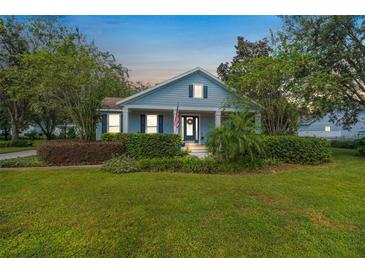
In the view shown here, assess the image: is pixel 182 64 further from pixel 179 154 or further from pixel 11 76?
pixel 11 76

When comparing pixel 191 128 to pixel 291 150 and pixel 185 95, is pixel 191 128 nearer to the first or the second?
pixel 185 95

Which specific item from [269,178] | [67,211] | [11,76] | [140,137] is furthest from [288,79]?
[11,76]

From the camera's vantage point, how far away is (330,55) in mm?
12133

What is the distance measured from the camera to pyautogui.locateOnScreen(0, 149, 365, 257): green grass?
2650mm

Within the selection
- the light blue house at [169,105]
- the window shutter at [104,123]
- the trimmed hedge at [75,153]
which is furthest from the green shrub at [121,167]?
the window shutter at [104,123]

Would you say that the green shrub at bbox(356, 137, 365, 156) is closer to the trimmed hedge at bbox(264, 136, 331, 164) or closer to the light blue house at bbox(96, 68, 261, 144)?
the trimmed hedge at bbox(264, 136, 331, 164)

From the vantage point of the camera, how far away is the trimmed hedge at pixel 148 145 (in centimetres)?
944

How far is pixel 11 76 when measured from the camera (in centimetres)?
1484

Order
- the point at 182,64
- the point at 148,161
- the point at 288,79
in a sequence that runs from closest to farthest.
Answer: the point at 148,161
the point at 288,79
the point at 182,64

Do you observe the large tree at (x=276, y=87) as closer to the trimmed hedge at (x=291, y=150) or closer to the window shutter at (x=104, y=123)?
the trimmed hedge at (x=291, y=150)

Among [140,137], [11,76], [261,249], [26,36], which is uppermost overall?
[26,36]

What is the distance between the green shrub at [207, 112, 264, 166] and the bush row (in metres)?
0.34

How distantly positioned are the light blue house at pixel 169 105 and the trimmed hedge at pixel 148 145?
10.8 ft

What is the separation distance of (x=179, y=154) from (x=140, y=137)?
207 centimetres
